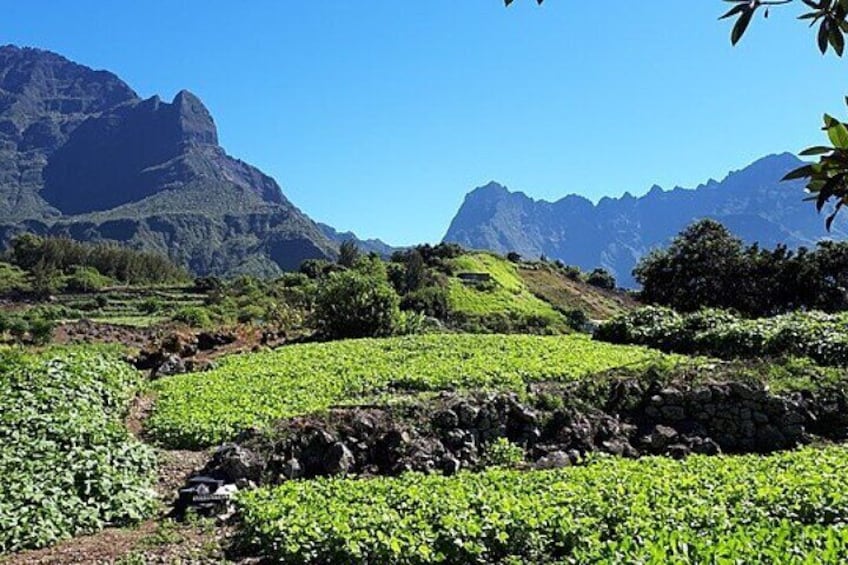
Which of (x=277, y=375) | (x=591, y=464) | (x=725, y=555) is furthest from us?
(x=277, y=375)

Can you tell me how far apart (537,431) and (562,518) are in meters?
5.16

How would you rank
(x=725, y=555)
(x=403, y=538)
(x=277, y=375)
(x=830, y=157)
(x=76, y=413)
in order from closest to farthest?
(x=830, y=157), (x=725, y=555), (x=403, y=538), (x=76, y=413), (x=277, y=375)

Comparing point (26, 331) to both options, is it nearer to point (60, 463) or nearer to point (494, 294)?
point (60, 463)

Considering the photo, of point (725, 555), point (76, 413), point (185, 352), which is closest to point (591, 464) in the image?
point (725, 555)

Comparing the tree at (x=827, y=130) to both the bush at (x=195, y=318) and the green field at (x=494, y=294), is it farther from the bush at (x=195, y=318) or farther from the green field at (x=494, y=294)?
the green field at (x=494, y=294)

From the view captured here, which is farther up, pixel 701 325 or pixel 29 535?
pixel 701 325

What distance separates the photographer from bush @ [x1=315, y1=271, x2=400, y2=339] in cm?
2439

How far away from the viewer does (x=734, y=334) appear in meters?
18.2

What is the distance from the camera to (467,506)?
622 centimetres

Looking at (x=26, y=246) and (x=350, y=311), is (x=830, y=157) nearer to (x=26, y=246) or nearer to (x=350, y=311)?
(x=350, y=311)

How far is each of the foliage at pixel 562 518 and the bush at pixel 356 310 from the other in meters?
16.7

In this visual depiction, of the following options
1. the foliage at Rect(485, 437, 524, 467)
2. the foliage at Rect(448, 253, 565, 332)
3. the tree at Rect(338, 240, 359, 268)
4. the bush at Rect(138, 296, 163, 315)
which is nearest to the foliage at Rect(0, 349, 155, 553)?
the foliage at Rect(485, 437, 524, 467)

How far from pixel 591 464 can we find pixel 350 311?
53.5 ft

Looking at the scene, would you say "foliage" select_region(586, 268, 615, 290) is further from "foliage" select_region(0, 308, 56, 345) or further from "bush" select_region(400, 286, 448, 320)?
"foliage" select_region(0, 308, 56, 345)
